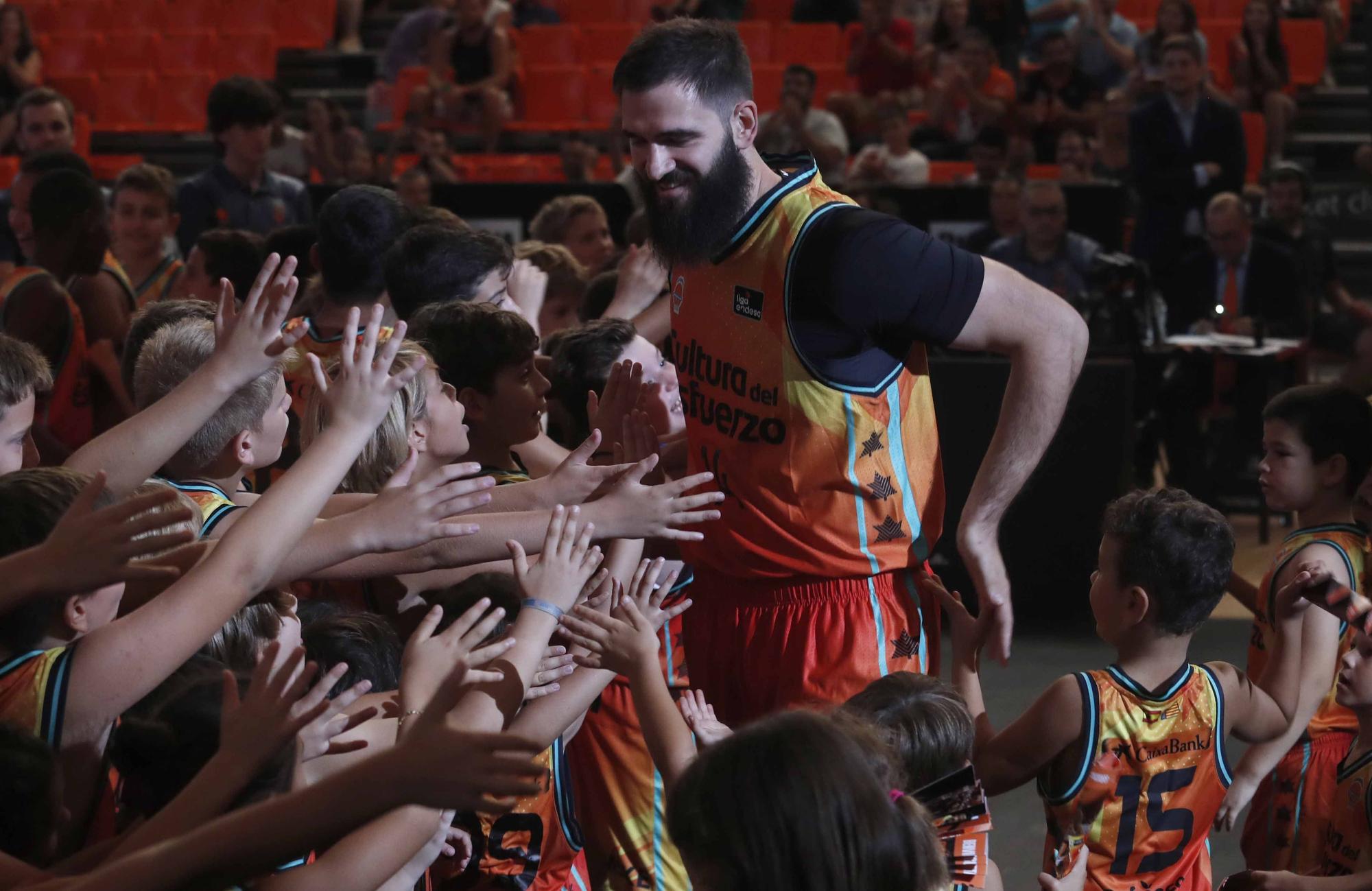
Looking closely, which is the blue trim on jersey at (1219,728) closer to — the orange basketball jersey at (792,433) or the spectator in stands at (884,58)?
the orange basketball jersey at (792,433)

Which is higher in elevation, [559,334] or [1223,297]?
[559,334]

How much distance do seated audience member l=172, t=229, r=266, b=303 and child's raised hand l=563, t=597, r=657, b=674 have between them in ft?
10.3

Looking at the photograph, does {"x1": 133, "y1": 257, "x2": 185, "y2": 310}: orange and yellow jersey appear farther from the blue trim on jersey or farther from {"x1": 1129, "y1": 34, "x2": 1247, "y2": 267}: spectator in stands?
{"x1": 1129, "y1": 34, "x2": 1247, "y2": 267}: spectator in stands

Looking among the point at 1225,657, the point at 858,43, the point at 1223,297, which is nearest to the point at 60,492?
the point at 1225,657

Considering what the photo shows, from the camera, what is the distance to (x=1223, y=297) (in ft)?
28.4

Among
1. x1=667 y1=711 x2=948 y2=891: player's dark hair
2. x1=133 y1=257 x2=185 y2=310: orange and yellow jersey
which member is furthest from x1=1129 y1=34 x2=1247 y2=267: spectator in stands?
x1=667 y1=711 x2=948 y2=891: player's dark hair

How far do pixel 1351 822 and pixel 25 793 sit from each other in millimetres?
2441

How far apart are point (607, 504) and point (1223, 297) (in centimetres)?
689

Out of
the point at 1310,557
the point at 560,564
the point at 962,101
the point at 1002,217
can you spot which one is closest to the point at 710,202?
the point at 560,564

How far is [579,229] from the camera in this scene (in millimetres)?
6383

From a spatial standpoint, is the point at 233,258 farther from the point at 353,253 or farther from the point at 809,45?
the point at 809,45

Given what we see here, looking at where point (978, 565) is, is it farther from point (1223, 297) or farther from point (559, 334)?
point (1223, 297)

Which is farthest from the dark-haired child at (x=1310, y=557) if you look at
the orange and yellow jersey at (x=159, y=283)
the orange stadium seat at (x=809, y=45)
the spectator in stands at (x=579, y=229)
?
the orange stadium seat at (x=809, y=45)

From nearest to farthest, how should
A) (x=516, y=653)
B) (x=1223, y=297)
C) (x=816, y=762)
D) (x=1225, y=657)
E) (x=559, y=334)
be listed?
(x=816, y=762) → (x=516, y=653) → (x=559, y=334) → (x=1225, y=657) → (x=1223, y=297)
